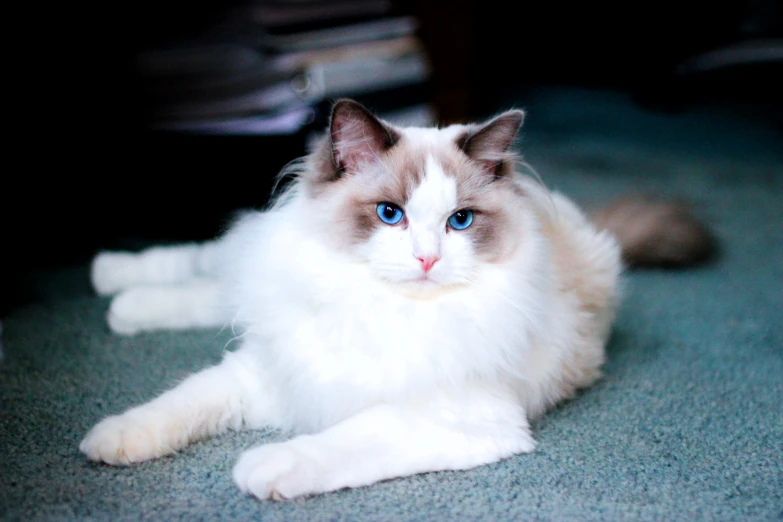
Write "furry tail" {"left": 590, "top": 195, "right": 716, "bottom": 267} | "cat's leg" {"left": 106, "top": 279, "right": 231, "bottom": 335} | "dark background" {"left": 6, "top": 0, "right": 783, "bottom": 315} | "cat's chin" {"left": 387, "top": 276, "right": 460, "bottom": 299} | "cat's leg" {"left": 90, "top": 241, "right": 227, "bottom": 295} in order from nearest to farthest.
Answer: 1. "cat's chin" {"left": 387, "top": 276, "right": 460, "bottom": 299}
2. "cat's leg" {"left": 106, "top": 279, "right": 231, "bottom": 335}
3. "cat's leg" {"left": 90, "top": 241, "right": 227, "bottom": 295}
4. "furry tail" {"left": 590, "top": 195, "right": 716, "bottom": 267}
5. "dark background" {"left": 6, "top": 0, "right": 783, "bottom": 315}

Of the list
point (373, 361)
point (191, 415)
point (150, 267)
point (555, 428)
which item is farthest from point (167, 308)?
point (555, 428)

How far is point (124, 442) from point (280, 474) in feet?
1.00

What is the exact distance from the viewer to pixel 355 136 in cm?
135

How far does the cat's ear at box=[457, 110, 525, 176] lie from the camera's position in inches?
53.3

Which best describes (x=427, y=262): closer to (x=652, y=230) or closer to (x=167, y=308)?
(x=167, y=308)

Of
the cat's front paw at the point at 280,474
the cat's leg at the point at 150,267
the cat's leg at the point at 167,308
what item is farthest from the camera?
the cat's leg at the point at 150,267

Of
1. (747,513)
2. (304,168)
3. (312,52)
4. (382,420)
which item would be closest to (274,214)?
(304,168)

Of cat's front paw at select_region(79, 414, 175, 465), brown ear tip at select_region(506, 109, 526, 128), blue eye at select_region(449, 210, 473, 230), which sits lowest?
cat's front paw at select_region(79, 414, 175, 465)

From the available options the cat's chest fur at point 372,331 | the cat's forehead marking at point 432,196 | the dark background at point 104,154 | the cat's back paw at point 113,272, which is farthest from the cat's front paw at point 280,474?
the dark background at point 104,154

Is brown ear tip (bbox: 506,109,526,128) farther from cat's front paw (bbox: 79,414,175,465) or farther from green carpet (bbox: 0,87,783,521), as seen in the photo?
cat's front paw (bbox: 79,414,175,465)

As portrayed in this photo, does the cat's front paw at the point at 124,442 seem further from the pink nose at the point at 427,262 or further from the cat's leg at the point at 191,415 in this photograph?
the pink nose at the point at 427,262

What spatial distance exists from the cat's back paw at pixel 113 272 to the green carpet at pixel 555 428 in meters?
0.05

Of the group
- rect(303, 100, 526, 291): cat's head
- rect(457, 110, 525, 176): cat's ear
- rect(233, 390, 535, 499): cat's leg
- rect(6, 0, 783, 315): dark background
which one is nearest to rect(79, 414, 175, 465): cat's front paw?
rect(233, 390, 535, 499): cat's leg

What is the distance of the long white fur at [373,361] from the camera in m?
1.25
